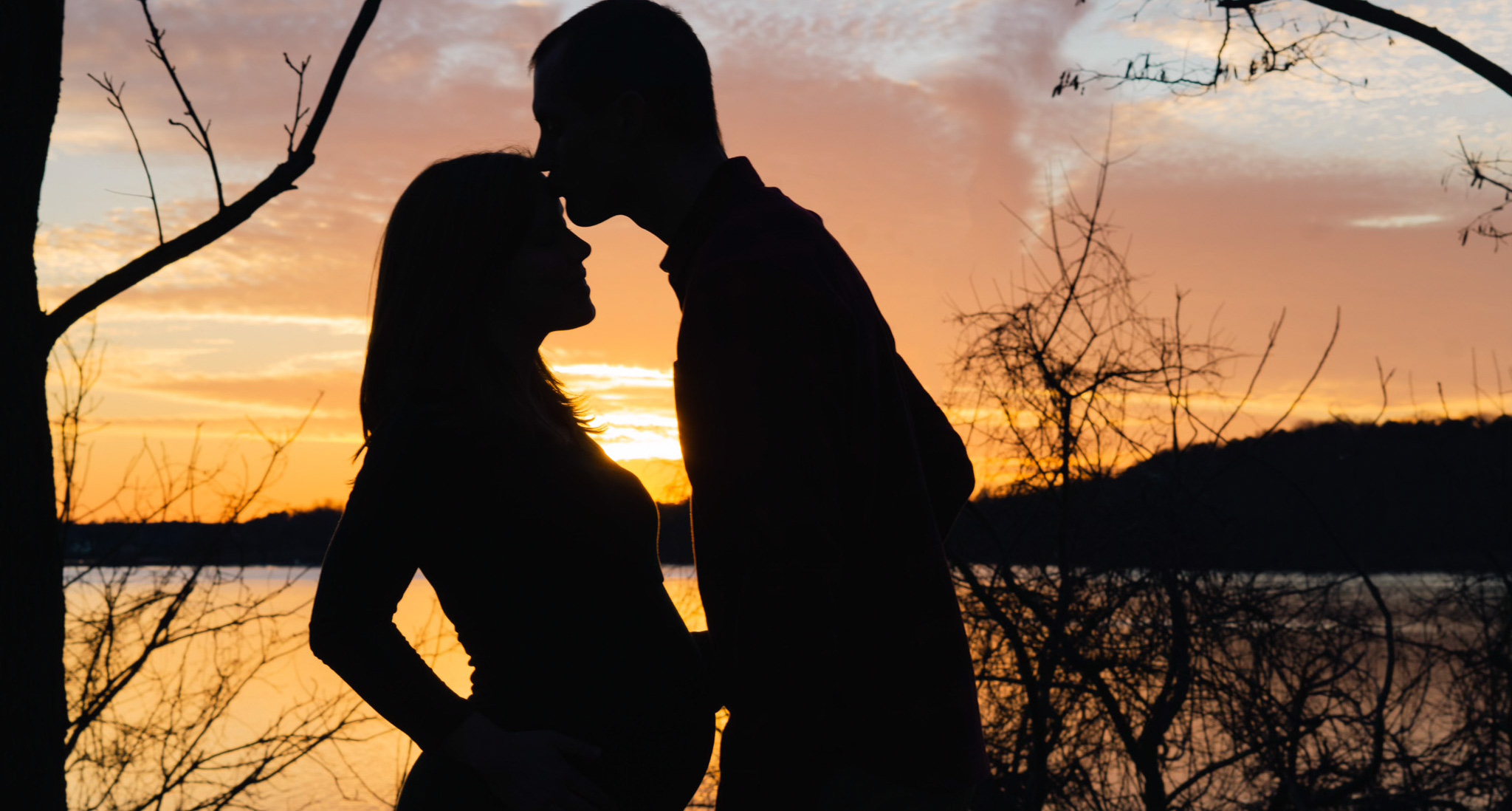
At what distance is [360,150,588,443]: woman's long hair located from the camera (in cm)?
179

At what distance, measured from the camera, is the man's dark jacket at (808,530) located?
1253 mm

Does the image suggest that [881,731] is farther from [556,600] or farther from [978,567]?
[978,567]

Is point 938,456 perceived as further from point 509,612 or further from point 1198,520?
point 1198,520

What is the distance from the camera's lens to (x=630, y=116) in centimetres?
175

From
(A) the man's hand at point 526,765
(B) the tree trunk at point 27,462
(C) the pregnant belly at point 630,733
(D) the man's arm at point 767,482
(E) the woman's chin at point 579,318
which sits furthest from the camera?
(B) the tree trunk at point 27,462

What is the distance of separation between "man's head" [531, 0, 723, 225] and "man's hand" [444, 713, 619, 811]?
0.83 m

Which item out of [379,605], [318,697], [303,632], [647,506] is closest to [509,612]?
[379,605]

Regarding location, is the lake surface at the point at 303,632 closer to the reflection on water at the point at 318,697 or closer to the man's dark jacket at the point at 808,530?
the reflection on water at the point at 318,697

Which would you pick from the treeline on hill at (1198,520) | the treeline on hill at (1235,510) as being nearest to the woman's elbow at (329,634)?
the treeline on hill at (1198,520)

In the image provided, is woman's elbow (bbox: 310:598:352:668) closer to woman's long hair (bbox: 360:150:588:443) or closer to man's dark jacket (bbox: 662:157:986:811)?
woman's long hair (bbox: 360:150:588:443)

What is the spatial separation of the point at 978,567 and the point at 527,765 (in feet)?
16.3

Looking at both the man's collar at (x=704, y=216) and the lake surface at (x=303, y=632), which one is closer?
the man's collar at (x=704, y=216)

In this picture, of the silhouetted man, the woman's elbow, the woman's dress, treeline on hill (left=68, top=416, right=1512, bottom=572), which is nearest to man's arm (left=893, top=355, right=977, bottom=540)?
the silhouetted man

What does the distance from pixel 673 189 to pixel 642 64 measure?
23 cm
